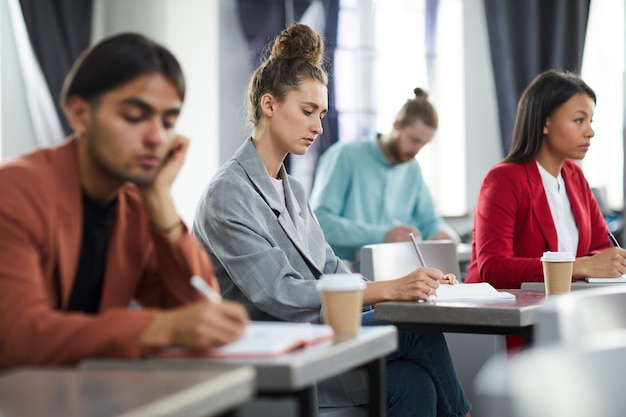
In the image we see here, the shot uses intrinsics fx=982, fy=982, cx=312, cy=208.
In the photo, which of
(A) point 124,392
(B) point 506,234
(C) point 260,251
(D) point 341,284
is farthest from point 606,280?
(A) point 124,392

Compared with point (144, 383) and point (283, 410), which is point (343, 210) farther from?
point (144, 383)

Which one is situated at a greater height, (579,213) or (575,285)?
(579,213)

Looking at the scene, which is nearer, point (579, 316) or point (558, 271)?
point (579, 316)

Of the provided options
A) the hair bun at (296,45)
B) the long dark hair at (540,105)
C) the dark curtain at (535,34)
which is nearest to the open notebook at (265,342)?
the hair bun at (296,45)

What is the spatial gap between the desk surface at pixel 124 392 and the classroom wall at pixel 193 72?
3509mm

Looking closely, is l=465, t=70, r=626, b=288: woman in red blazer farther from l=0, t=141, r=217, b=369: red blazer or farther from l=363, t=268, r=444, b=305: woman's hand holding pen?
l=0, t=141, r=217, b=369: red blazer

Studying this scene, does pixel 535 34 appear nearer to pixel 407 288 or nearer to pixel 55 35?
pixel 55 35

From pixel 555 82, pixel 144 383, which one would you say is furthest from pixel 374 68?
pixel 144 383

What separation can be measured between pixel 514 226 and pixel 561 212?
0.22 metres

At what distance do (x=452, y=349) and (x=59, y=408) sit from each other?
2.22 m

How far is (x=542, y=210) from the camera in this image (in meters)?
3.33

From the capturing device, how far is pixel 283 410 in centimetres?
217

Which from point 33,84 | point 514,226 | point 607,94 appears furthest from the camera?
point 607,94

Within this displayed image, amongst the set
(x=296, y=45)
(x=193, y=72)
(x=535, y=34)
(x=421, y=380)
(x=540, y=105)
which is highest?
(x=535, y=34)
